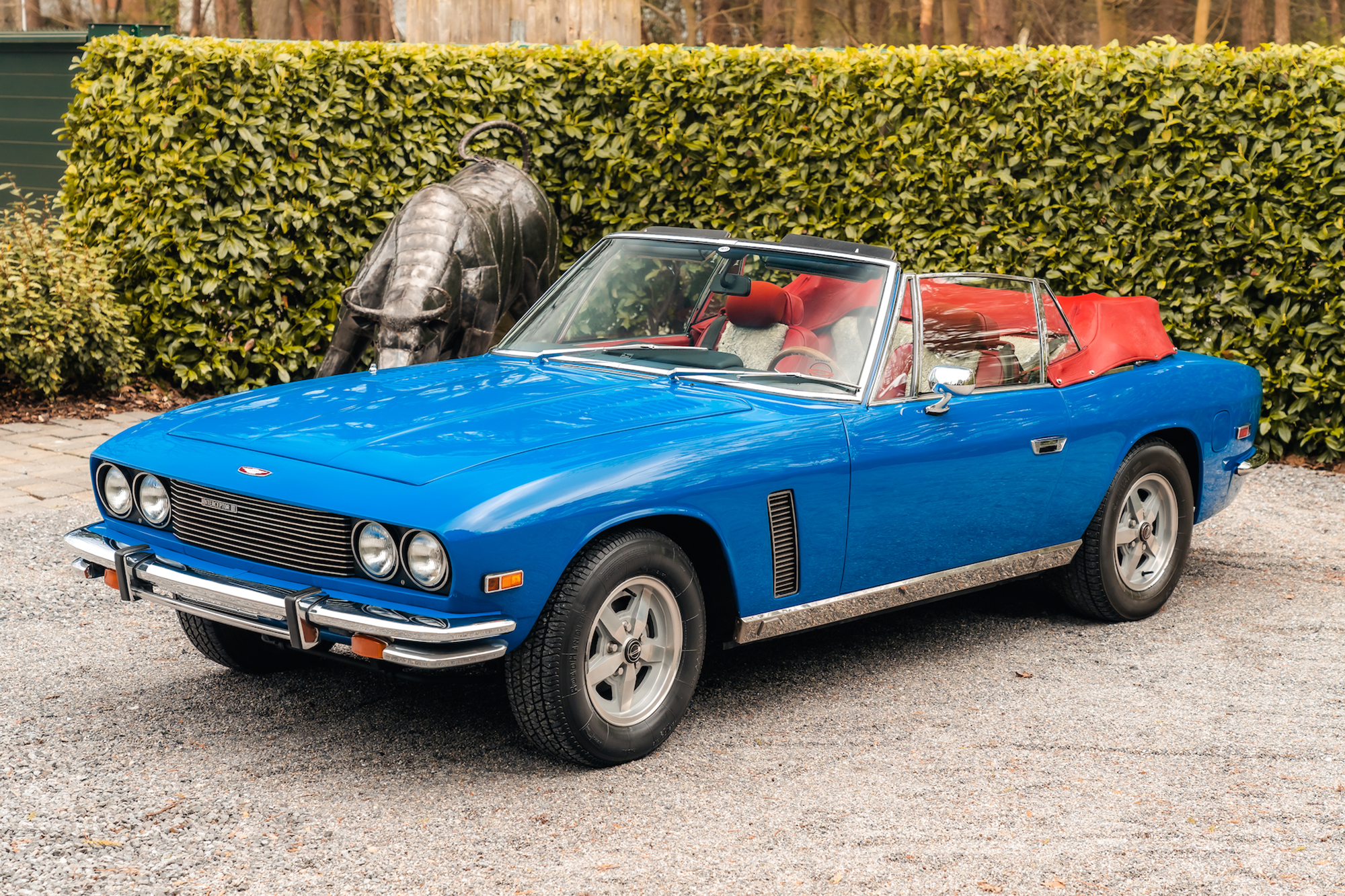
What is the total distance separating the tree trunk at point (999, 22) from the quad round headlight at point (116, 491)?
21.6 m

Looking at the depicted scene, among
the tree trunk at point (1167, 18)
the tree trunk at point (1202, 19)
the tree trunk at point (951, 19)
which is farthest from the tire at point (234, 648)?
the tree trunk at point (1167, 18)

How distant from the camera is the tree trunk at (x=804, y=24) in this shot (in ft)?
99.7

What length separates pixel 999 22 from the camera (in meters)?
24.4

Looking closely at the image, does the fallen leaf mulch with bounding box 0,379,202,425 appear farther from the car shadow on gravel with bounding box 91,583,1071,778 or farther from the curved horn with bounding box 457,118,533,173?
the car shadow on gravel with bounding box 91,583,1071,778

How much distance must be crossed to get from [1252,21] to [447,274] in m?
25.9

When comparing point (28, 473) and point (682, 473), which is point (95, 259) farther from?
point (682, 473)

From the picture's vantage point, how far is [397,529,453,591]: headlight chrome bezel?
3.82m

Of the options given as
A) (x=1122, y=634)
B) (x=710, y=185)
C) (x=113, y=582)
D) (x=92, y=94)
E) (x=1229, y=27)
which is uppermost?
(x=1229, y=27)

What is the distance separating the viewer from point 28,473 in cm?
825

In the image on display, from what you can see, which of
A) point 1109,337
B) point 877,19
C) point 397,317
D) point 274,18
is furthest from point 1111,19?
Answer: point 1109,337

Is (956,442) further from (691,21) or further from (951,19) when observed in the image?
(691,21)

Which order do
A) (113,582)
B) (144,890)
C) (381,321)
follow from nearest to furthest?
(144,890) → (113,582) → (381,321)

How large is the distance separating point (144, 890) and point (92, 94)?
324 inches

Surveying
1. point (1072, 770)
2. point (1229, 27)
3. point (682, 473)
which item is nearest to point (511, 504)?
point (682, 473)
